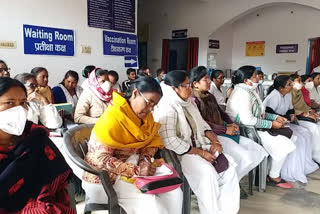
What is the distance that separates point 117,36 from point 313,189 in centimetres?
418

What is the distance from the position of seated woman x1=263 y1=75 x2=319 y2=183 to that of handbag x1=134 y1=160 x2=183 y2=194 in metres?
1.86

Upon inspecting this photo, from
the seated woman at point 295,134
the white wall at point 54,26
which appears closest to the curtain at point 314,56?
the seated woman at point 295,134

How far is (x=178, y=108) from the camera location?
6.41ft

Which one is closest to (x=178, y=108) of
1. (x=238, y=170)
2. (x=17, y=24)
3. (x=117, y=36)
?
A: (x=238, y=170)

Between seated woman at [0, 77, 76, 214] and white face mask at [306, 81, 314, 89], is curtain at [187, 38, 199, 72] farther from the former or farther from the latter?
seated woman at [0, 77, 76, 214]

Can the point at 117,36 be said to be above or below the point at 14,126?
above

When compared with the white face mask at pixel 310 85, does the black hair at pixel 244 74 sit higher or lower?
higher

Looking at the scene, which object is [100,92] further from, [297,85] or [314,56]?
[314,56]

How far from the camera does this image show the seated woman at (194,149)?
1851 millimetres

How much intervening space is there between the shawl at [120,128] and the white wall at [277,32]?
7.04 meters

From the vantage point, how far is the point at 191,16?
8000 mm

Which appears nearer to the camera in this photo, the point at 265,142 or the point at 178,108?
the point at 178,108

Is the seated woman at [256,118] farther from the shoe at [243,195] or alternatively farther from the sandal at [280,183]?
the shoe at [243,195]

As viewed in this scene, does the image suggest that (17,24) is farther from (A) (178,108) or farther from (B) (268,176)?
(B) (268,176)
